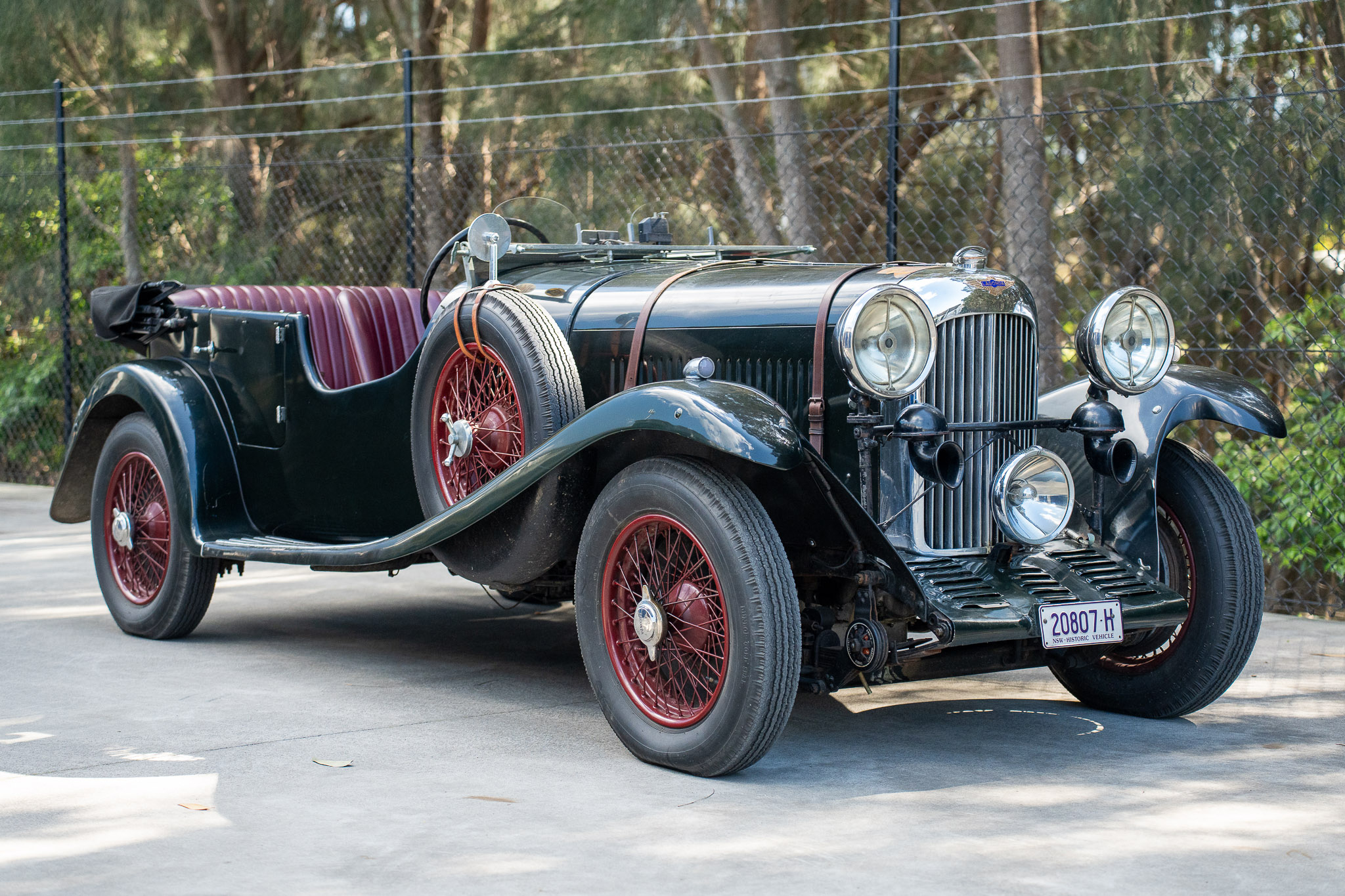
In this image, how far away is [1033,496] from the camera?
13.4 feet

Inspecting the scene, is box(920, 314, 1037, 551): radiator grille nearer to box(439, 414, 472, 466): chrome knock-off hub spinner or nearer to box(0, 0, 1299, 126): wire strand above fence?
box(439, 414, 472, 466): chrome knock-off hub spinner

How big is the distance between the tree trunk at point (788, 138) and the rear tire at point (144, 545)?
4599 mm


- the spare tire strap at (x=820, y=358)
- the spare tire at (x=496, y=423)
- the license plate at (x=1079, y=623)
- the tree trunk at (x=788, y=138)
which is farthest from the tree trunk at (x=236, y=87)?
the license plate at (x=1079, y=623)

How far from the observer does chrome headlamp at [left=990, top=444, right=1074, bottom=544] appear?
13.2 feet

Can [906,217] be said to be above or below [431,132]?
below

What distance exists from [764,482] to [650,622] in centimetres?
51

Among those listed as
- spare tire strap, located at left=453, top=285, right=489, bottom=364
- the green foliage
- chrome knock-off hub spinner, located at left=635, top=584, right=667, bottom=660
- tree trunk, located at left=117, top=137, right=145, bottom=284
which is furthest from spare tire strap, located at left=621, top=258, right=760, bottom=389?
tree trunk, located at left=117, top=137, right=145, bottom=284

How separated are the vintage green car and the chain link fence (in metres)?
1.88

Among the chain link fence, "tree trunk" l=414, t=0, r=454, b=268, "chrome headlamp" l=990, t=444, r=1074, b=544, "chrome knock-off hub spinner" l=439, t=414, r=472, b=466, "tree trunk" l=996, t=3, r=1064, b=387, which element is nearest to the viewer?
"chrome headlamp" l=990, t=444, r=1074, b=544

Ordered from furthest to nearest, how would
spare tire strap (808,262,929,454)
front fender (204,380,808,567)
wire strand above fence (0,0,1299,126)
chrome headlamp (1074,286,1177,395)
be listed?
wire strand above fence (0,0,1299,126), chrome headlamp (1074,286,1177,395), spare tire strap (808,262,929,454), front fender (204,380,808,567)

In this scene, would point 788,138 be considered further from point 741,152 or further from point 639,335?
→ point 639,335

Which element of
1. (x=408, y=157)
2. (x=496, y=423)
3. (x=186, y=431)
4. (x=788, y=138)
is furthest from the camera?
(x=788, y=138)

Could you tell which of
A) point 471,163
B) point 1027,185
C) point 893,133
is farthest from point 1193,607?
point 471,163

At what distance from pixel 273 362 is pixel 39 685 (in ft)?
4.56
